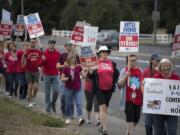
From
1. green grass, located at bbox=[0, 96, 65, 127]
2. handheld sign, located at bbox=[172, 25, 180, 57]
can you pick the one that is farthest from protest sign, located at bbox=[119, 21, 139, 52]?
green grass, located at bbox=[0, 96, 65, 127]

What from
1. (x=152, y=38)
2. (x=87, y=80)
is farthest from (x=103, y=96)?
(x=152, y=38)

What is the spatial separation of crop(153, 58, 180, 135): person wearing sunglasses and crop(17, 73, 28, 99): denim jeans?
8.55m

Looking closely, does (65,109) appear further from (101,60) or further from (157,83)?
(157,83)

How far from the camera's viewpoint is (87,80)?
13656 mm

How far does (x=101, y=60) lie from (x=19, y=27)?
411 inches

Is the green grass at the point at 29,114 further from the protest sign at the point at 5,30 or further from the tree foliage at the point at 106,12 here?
the tree foliage at the point at 106,12

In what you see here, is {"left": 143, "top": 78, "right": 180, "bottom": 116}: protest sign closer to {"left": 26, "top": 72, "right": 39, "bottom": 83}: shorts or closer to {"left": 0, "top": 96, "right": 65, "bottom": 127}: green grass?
{"left": 0, "top": 96, "right": 65, "bottom": 127}: green grass

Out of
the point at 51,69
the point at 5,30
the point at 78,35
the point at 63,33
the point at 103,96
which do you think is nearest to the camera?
the point at 103,96

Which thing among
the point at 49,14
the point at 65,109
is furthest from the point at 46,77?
the point at 49,14

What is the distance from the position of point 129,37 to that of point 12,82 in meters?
7.01

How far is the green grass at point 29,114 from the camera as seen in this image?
517 inches

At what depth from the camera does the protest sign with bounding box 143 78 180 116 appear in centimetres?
998

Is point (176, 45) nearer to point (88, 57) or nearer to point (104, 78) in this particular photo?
point (104, 78)

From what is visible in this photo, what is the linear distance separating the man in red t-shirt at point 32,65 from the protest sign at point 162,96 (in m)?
6.53
